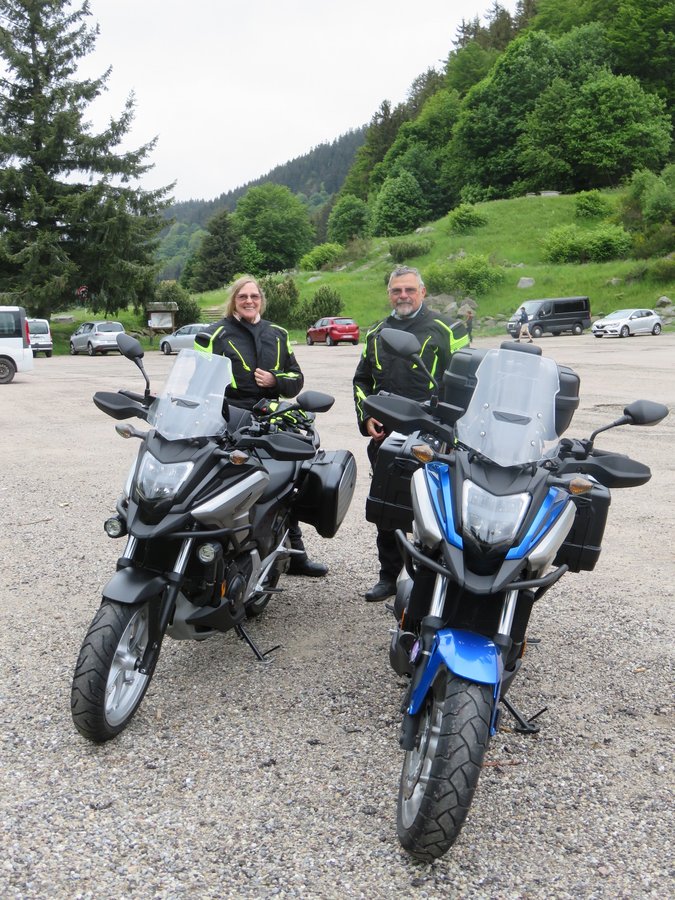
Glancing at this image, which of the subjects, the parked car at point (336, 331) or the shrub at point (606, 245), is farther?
the shrub at point (606, 245)

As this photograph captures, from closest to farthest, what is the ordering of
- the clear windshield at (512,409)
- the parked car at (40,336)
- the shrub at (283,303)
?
1. the clear windshield at (512,409)
2. the parked car at (40,336)
3. the shrub at (283,303)

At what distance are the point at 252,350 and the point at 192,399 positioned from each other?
1333 millimetres

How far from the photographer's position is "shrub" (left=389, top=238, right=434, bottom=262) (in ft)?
197

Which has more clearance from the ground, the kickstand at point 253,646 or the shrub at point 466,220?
the shrub at point 466,220

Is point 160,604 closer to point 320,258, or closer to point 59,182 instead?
point 59,182

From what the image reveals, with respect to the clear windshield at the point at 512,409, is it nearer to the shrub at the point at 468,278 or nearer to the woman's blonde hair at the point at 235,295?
the woman's blonde hair at the point at 235,295

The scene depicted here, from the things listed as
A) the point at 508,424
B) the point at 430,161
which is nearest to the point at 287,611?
the point at 508,424

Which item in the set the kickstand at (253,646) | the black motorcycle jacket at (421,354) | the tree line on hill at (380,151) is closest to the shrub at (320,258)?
the tree line on hill at (380,151)

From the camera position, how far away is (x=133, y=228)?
39.2 meters

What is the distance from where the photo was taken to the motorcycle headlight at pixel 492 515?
2.56 metres

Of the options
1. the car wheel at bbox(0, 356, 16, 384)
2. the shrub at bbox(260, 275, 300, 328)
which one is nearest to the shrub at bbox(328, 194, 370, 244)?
the shrub at bbox(260, 275, 300, 328)

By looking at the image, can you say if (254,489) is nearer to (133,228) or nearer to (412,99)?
(133,228)

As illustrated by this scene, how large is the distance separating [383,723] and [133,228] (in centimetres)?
3910

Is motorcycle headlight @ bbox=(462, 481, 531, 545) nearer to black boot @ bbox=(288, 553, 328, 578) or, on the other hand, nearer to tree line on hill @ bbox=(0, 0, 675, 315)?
black boot @ bbox=(288, 553, 328, 578)
